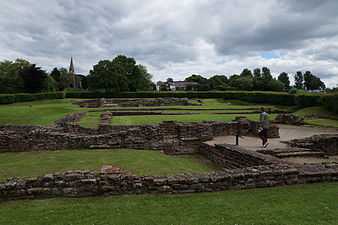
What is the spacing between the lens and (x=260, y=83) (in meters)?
91.5

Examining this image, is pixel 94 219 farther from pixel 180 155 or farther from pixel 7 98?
pixel 7 98

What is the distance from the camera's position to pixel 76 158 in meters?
11.1

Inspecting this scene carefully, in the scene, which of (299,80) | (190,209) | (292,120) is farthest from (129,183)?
(299,80)

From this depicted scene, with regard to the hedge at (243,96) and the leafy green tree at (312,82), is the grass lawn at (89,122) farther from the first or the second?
the leafy green tree at (312,82)

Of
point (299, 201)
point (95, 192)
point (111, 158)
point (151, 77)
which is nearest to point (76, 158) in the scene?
point (111, 158)

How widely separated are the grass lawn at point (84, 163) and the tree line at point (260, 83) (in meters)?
82.9

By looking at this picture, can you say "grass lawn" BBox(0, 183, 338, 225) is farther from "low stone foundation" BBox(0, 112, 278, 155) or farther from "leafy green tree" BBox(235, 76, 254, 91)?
"leafy green tree" BBox(235, 76, 254, 91)

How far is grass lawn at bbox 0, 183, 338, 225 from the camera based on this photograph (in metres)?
5.18

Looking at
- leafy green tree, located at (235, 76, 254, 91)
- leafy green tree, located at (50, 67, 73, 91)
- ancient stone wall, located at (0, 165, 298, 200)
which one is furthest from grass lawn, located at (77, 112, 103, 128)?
leafy green tree, located at (50, 67, 73, 91)

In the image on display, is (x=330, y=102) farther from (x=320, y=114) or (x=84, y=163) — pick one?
(x=84, y=163)

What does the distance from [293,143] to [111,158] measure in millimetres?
10362

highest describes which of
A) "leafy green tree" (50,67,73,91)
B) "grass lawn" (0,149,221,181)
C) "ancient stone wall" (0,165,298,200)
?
"leafy green tree" (50,67,73,91)

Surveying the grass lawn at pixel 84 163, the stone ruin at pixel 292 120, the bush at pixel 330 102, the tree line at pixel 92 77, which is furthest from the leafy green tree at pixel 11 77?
the bush at pixel 330 102

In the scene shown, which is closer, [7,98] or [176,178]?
[176,178]
